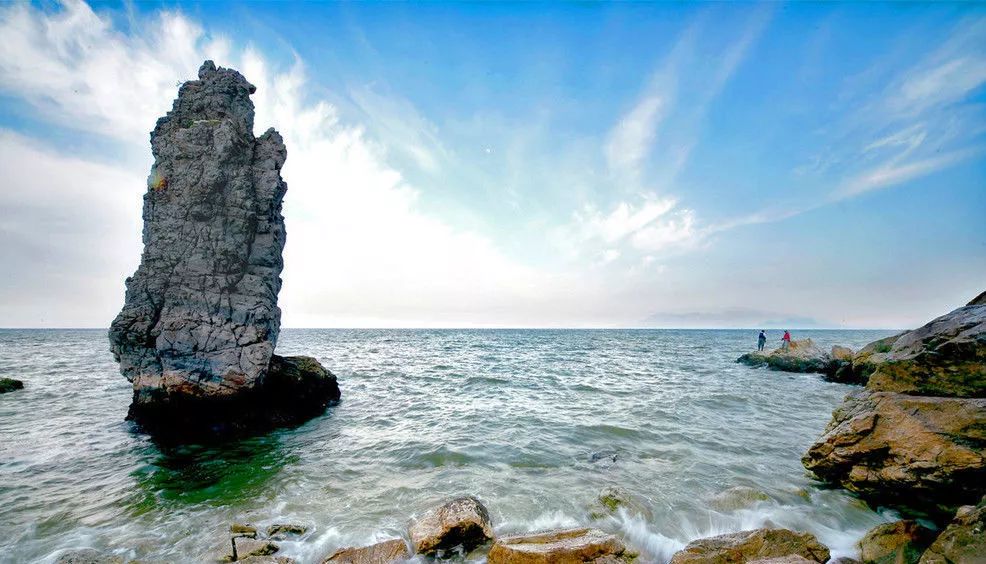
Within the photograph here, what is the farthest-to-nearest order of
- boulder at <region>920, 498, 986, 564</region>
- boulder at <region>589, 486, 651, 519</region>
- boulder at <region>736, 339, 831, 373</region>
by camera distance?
boulder at <region>736, 339, 831, 373</region>
boulder at <region>589, 486, 651, 519</region>
boulder at <region>920, 498, 986, 564</region>

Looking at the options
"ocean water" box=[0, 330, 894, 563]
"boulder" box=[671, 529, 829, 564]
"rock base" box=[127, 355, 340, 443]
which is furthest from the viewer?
"rock base" box=[127, 355, 340, 443]

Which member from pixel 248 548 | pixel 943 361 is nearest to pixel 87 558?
pixel 248 548

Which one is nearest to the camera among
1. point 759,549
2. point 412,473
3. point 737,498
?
point 759,549

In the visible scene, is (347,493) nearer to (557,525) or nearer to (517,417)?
(557,525)

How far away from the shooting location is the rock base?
15.3 meters

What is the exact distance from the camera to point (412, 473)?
37.4 ft

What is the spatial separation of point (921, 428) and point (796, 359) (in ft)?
113

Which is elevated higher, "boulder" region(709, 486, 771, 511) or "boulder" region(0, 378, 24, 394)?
"boulder" region(709, 486, 771, 511)

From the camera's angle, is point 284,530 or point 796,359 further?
point 796,359

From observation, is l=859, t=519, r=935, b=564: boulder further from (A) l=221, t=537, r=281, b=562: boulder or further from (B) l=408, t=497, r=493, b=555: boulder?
(A) l=221, t=537, r=281, b=562: boulder

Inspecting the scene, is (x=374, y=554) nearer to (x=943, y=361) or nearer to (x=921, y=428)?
(x=921, y=428)

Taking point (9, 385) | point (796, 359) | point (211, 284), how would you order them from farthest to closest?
point (796, 359), point (9, 385), point (211, 284)

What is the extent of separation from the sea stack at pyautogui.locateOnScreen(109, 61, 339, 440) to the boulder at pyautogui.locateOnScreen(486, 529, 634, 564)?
44.6ft

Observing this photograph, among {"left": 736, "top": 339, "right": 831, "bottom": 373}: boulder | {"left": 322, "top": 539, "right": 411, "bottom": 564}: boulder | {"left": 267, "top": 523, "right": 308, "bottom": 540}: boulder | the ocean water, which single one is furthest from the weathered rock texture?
{"left": 736, "top": 339, "right": 831, "bottom": 373}: boulder
